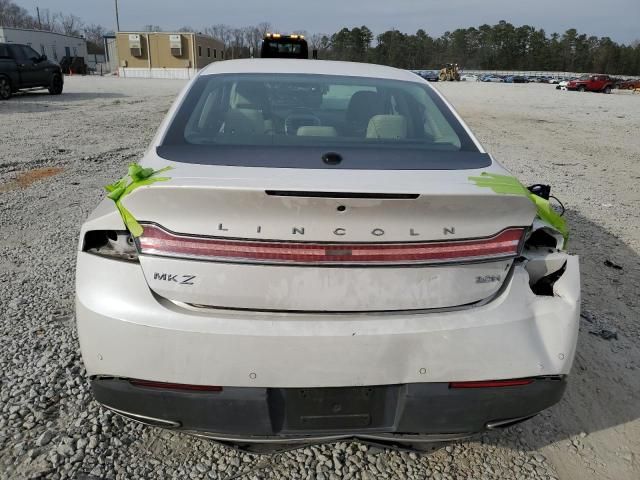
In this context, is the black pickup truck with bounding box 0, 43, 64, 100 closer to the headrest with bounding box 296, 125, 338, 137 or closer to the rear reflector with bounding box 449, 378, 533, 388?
the headrest with bounding box 296, 125, 338, 137

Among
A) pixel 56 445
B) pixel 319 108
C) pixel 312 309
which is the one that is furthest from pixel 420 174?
pixel 56 445

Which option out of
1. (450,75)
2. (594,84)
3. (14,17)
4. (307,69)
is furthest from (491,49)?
(307,69)

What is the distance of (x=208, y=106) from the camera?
8.32 feet

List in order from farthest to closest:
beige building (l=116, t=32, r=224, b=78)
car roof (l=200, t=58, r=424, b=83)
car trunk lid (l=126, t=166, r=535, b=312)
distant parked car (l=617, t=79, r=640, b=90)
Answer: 1. beige building (l=116, t=32, r=224, b=78)
2. distant parked car (l=617, t=79, r=640, b=90)
3. car roof (l=200, t=58, r=424, b=83)
4. car trunk lid (l=126, t=166, r=535, b=312)

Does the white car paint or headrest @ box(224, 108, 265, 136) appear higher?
headrest @ box(224, 108, 265, 136)

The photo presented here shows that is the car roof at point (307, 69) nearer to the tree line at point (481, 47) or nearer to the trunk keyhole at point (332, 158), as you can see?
the trunk keyhole at point (332, 158)

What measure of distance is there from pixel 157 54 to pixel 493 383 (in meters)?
68.3

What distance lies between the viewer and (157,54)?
62.2m

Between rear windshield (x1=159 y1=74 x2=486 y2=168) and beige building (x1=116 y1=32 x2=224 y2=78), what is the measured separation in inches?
2454

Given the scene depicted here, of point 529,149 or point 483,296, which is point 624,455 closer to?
point 483,296

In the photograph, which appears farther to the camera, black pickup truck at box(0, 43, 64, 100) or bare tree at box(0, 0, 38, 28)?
bare tree at box(0, 0, 38, 28)

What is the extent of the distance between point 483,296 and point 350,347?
1.60 ft

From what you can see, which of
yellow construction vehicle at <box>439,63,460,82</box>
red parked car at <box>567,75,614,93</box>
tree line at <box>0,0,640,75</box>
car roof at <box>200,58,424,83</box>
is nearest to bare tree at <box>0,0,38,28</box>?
tree line at <box>0,0,640,75</box>

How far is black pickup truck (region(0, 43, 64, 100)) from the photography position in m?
16.8
